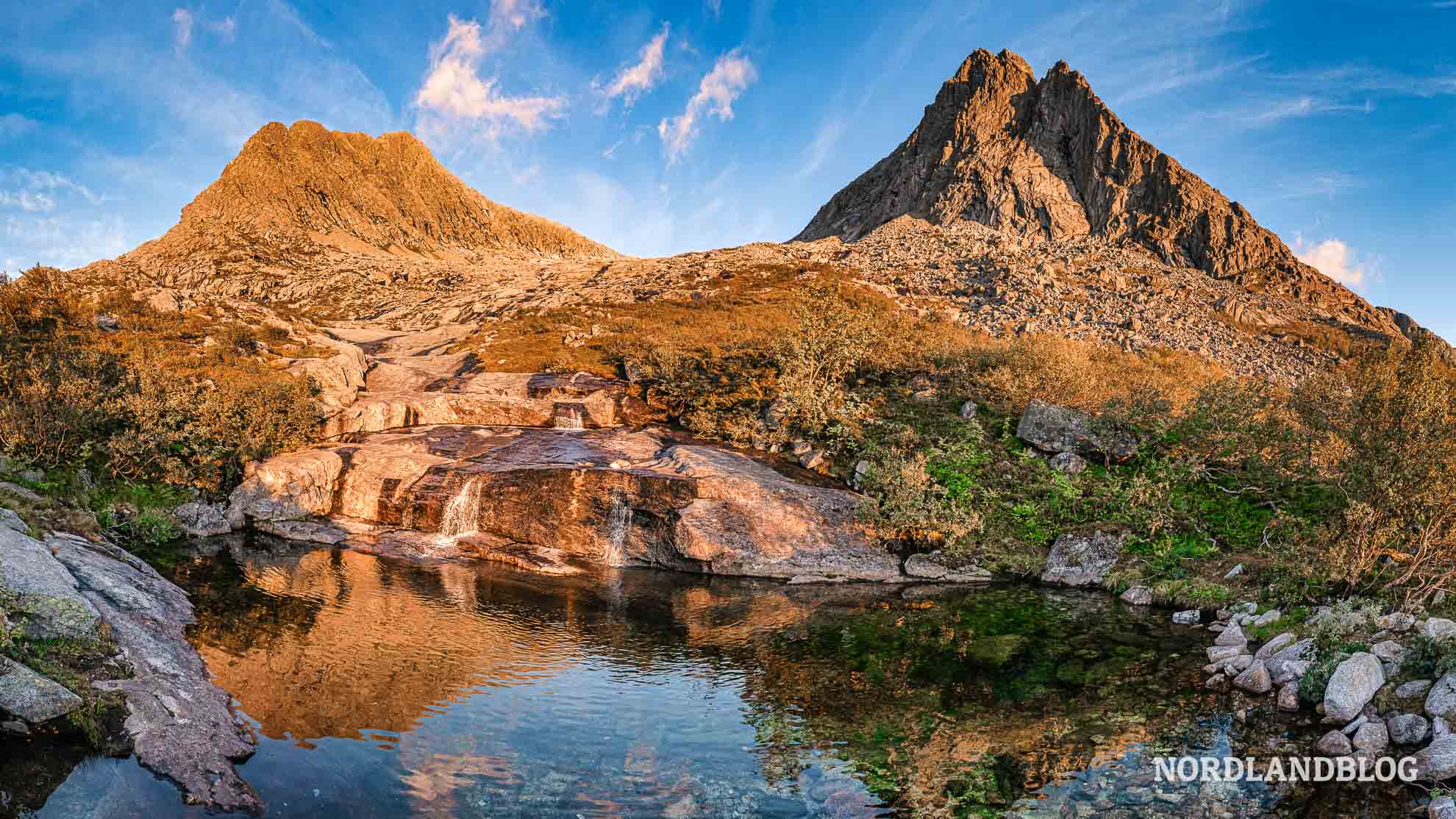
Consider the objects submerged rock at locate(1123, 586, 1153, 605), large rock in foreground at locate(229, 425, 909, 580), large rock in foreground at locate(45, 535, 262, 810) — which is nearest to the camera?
large rock in foreground at locate(45, 535, 262, 810)

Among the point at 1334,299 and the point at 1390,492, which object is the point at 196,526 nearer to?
the point at 1390,492

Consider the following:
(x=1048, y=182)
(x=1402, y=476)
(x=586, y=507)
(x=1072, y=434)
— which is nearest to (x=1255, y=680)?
(x=1402, y=476)

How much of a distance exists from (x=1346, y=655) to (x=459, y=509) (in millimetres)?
27452

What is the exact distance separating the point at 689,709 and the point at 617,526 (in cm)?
1353

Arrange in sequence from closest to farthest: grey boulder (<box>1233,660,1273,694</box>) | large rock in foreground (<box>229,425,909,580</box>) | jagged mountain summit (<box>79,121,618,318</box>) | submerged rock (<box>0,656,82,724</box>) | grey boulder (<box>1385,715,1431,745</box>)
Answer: submerged rock (<box>0,656,82,724</box>)
grey boulder (<box>1385,715,1431,745</box>)
grey boulder (<box>1233,660,1273,694</box>)
large rock in foreground (<box>229,425,909,580</box>)
jagged mountain summit (<box>79,121,618,318</box>)

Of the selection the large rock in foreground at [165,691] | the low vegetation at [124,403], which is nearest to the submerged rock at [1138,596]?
the large rock in foreground at [165,691]

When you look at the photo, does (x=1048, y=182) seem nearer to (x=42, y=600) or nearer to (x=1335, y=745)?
(x=1335, y=745)

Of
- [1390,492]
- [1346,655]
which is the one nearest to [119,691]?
[1346,655]

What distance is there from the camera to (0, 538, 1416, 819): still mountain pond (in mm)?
10023

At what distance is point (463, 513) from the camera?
2781cm

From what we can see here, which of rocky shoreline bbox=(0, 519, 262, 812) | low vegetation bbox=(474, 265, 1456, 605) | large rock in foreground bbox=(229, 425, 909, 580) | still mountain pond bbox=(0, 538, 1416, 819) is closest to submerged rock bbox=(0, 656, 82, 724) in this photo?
rocky shoreline bbox=(0, 519, 262, 812)

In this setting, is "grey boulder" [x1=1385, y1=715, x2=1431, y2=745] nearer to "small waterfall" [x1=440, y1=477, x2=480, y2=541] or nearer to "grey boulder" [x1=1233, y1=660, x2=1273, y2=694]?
"grey boulder" [x1=1233, y1=660, x2=1273, y2=694]

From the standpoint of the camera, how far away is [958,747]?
1207 centimetres

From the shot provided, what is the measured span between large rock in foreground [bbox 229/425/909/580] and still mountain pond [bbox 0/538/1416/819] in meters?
3.40
